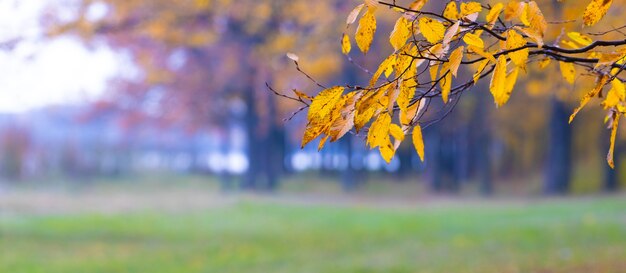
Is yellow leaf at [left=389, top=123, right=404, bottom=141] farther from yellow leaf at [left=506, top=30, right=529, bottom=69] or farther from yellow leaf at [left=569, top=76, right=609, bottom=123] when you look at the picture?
yellow leaf at [left=569, top=76, right=609, bottom=123]

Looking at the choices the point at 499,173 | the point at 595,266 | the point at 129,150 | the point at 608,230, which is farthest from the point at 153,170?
the point at 595,266

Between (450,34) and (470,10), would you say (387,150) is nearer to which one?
(450,34)

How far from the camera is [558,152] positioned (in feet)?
92.1

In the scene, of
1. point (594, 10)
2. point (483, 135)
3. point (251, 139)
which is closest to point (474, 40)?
point (594, 10)

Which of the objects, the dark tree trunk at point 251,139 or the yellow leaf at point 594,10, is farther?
the dark tree trunk at point 251,139

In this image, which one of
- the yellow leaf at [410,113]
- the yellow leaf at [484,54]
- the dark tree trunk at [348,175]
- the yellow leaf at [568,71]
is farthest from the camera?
the dark tree trunk at [348,175]

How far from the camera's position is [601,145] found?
29469 mm

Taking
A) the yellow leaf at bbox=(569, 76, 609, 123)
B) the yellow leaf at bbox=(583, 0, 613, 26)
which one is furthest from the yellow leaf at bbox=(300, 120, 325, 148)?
the yellow leaf at bbox=(583, 0, 613, 26)

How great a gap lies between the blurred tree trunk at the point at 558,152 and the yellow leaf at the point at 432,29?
26.1 m

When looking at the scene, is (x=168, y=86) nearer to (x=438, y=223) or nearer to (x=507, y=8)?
(x=438, y=223)

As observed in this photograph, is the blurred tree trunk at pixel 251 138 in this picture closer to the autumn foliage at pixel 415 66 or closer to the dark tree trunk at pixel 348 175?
the dark tree trunk at pixel 348 175

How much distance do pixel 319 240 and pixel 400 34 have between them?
35.3 ft

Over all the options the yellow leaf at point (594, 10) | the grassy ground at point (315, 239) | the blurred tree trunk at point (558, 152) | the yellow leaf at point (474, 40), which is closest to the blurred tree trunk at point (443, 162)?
the blurred tree trunk at point (558, 152)

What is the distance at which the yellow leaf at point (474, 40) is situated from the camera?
2.67 meters
